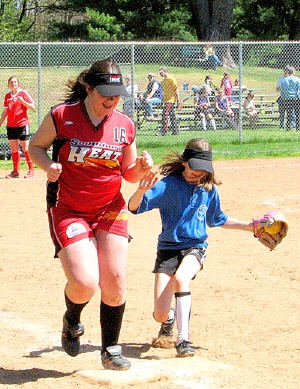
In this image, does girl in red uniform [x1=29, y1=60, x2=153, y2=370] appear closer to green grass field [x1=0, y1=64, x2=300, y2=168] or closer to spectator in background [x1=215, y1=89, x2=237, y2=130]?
green grass field [x1=0, y1=64, x2=300, y2=168]

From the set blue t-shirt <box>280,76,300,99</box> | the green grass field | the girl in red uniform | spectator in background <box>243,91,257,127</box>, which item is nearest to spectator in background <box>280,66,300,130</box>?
blue t-shirt <box>280,76,300,99</box>

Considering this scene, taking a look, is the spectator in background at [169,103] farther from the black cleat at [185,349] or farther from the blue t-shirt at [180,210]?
the black cleat at [185,349]

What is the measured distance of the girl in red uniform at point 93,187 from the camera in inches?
189

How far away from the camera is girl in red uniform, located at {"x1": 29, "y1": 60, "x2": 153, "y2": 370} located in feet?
15.7

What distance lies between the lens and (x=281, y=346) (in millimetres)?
5559

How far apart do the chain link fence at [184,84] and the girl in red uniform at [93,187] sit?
1201 centimetres

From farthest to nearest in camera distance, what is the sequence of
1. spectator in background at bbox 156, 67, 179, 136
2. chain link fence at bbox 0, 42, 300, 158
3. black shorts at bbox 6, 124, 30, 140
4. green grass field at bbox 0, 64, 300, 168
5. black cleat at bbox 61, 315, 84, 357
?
spectator in background at bbox 156, 67, 179, 136
chain link fence at bbox 0, 42, 300, 158
green grass field at bbox 0, 64, 300, 168
black shorts at bbox 6, 124, 30, 140
black cleat at bbox 61, 315, 84, 357

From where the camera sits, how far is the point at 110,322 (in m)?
5.00

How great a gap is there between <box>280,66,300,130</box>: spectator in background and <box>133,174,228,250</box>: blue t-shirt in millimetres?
14976

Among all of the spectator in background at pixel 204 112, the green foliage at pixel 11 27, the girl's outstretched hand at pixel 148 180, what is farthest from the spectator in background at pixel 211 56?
the girl's outstretched hand at pixel 148 180

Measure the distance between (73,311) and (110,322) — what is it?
0.78 feet

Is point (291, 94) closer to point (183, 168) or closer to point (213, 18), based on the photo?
point (183, 168)

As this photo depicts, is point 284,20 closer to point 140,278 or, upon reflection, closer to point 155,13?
point 155,13

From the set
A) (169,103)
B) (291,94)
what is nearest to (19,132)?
(169,103)
